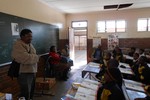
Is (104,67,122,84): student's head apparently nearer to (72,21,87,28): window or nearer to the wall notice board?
the wall notice board

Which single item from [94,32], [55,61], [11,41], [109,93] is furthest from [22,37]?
[94,32]

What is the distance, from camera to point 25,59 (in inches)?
86.7

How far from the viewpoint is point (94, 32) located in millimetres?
7445

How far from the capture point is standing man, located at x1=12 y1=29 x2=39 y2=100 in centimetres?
220

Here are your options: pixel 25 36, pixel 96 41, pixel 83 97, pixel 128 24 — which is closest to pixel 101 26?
pixel 96 41

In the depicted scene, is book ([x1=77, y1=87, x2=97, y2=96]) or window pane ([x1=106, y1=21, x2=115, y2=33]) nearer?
book ([x1=77, y1=87, x2=97, y2=96])

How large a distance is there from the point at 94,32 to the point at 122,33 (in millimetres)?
1367

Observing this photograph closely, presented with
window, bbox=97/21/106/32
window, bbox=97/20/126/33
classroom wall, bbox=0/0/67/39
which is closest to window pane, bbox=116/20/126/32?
window, bbox=97/20/126/33

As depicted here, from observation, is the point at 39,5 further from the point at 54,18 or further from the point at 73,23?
the point at 73,23

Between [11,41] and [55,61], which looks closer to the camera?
[11,41]

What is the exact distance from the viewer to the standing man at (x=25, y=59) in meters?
2.20

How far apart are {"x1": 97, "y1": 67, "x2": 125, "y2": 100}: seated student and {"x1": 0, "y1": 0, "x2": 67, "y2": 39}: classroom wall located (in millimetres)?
2766

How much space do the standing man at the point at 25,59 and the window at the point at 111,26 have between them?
553cm

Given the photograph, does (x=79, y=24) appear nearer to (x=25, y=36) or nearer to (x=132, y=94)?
(x=25, y=36)
